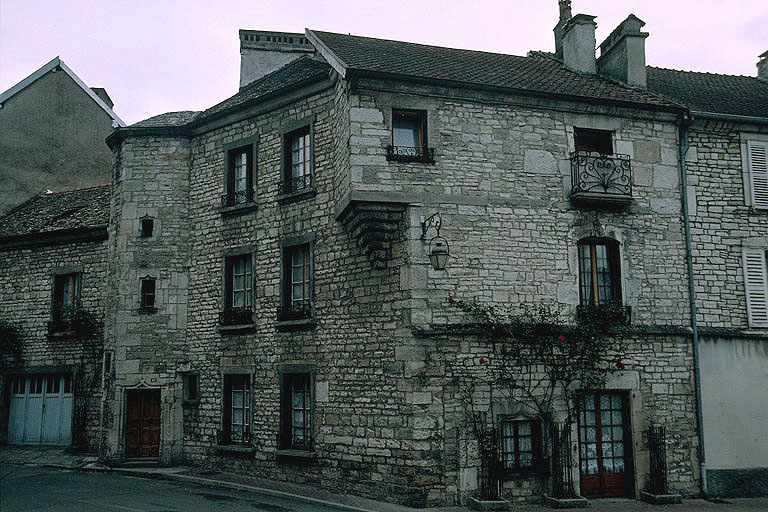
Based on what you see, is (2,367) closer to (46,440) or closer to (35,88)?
(46,440)

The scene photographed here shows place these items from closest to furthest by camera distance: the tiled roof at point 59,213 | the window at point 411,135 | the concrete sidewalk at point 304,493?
the concrete sidewalk at point 304,493 → the window at point 411,135 → the tiled roof at point 59,213

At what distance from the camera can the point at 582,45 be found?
15188 mm

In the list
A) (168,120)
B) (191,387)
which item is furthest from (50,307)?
(168,120)

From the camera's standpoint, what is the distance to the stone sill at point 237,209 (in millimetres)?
14570

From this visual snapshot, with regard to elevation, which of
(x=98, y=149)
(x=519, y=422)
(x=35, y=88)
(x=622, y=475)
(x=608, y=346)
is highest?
(x=35, y=88)

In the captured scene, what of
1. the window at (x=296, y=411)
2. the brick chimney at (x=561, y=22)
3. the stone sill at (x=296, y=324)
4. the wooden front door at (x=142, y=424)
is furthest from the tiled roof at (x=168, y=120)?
the brick chimney at (x=561, y=22)

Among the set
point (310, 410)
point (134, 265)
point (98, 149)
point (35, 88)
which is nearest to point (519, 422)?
point (310, 410)

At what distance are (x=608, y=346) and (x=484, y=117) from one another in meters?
4.68

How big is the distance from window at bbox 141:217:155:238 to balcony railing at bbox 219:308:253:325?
2.71 m

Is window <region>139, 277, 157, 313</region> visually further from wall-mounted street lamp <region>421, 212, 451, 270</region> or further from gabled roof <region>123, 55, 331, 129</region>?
wall-mounted street lamp <region>421, 212, 451, 270</region>

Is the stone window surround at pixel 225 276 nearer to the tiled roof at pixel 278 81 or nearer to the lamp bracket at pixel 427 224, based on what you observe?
the tiled roof at pixel 278 81

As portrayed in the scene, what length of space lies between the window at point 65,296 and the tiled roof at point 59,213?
4.34ft

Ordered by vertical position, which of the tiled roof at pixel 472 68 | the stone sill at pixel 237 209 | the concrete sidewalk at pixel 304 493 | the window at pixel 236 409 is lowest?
the concrete sidewalk at pixel 304 493

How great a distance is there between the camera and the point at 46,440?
1769 cm
